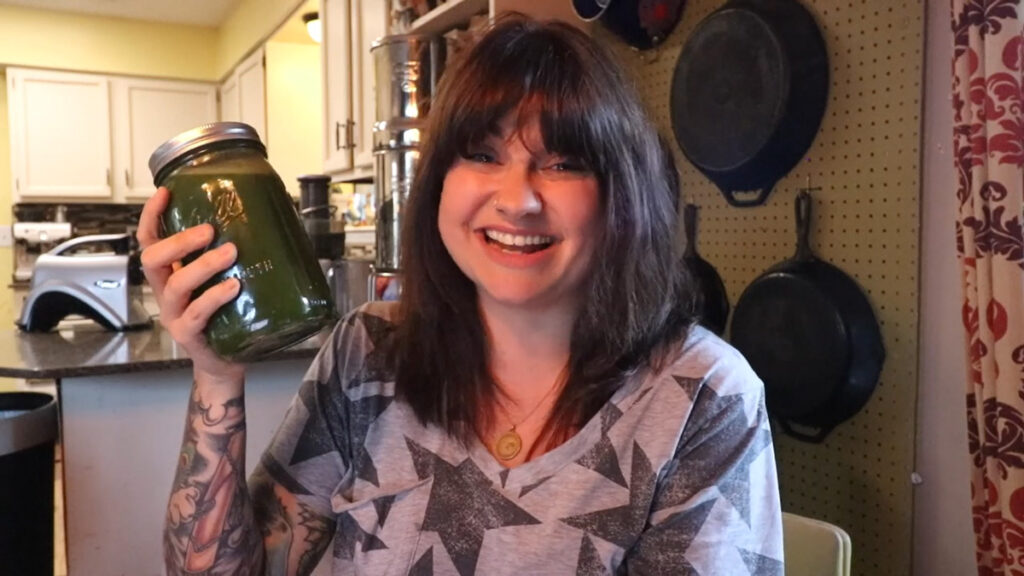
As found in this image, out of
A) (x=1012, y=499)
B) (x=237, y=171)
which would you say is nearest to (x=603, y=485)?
(x=237, y=171)

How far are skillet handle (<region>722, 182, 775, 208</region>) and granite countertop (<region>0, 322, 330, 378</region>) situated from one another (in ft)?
2.76

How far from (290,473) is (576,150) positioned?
0.45 m

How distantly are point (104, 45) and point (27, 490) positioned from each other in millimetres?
3454

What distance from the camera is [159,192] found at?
64 centimetres

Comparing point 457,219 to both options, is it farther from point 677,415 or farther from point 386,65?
point 386,65

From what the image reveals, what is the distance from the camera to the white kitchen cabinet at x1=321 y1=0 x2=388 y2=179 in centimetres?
259

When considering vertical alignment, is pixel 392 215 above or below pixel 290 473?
above

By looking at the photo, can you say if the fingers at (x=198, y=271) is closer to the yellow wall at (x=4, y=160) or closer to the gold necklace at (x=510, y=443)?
the gold necklace at (x=510, y=443)

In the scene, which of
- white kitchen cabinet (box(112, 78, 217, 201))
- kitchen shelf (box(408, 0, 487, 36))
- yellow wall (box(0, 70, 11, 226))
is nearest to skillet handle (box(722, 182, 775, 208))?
kitchen shelf (box(408, 0, 487, 36))

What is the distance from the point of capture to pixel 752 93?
1.24 meters

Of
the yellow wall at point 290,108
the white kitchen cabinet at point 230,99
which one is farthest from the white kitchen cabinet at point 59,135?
the yellow wall at point 290,108

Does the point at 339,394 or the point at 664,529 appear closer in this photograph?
the point at 664,529

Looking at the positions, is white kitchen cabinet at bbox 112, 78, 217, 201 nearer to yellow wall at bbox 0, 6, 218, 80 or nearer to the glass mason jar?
yellow wall at bbox 0, 6, 218, 80

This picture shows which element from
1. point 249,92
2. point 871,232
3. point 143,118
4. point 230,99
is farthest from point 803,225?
point 143,118
